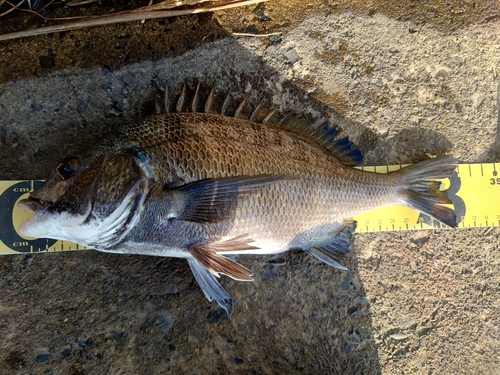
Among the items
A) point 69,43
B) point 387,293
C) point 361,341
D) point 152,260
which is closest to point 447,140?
point 387,293

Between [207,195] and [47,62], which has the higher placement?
[47,62]

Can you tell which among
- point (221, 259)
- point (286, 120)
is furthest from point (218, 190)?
point (286, 120)

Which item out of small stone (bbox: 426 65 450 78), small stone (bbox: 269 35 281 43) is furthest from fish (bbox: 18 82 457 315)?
small stone (bbox: 426 65 450 78)

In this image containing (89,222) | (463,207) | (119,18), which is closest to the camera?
(89,222)

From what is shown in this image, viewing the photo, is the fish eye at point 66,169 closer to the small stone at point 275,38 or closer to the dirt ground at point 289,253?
the dirt ground at point 289,253

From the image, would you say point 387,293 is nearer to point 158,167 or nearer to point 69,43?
point 158,167

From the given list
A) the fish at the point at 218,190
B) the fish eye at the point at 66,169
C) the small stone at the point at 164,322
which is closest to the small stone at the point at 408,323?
the fish at the point at 218,190

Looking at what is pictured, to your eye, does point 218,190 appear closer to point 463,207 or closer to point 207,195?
point 207,195
